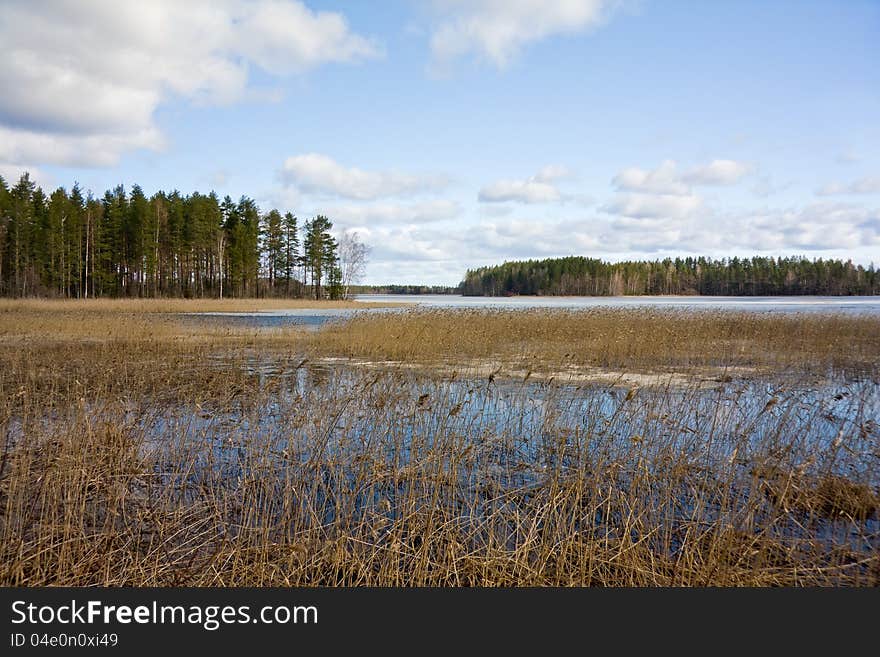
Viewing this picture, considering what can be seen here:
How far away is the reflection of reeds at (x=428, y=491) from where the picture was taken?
382cm

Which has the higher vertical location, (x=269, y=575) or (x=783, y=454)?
(x=783, y=454)

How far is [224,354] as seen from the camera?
14.7 m

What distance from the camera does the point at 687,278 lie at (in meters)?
133

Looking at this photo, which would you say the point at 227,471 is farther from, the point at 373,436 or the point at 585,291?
the point at 585,291

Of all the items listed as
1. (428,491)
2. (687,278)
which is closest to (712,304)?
(428,491)

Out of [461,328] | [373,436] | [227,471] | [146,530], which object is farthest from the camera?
[461,328]

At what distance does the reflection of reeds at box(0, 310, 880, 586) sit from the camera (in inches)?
150

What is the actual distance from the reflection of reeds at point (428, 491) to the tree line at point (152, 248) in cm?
4675

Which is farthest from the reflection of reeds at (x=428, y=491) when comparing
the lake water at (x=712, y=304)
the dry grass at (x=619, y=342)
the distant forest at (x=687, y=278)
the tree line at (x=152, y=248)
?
the distant forest at (x=687, y=278)

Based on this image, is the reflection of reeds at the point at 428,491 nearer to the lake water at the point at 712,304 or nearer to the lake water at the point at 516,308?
the lake water at the point at 516,308

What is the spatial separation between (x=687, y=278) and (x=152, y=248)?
404ft

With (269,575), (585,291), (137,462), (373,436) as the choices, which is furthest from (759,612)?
(585,291)

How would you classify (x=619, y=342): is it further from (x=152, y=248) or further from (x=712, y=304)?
(x=152, y=248)

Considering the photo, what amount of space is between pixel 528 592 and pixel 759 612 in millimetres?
1468
